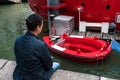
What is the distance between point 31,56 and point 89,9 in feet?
22.8

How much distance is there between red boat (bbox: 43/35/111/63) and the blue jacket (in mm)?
4055

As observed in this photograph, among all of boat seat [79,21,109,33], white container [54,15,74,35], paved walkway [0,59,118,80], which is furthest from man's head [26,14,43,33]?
boat seat [79,21,109,33]

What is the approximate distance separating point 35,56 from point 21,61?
231 millimetres

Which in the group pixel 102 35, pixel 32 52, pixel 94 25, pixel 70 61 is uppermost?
pixel 32 52

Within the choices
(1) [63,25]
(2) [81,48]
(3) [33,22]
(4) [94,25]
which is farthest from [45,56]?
(4) [94,25]

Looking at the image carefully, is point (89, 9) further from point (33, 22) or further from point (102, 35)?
point (33, 22)

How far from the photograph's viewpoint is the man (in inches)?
127

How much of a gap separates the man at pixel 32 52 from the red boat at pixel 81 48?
4.08 m

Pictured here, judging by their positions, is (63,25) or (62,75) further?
(63,25)

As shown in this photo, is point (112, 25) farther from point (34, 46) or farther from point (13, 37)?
point (34, 46)

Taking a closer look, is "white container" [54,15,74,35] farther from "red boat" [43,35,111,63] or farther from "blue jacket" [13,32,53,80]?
"blue jacket" [13,32,53,80]

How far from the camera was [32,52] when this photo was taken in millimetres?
3254

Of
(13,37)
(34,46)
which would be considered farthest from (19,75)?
(13,37)

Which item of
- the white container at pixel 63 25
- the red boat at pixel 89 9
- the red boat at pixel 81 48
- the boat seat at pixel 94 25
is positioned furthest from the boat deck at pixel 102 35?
the red boat at pixel 81 48
